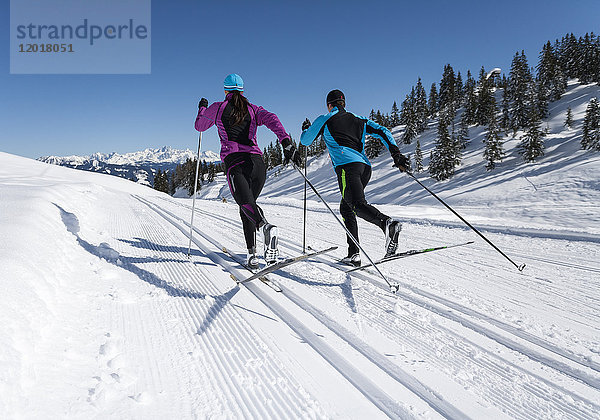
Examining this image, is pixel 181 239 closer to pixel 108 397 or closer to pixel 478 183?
pixel 108 397

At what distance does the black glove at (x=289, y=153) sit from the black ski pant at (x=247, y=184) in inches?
16.1

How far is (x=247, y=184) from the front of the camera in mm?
3926

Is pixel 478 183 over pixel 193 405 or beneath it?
over

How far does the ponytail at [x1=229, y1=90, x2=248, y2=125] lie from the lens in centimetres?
379

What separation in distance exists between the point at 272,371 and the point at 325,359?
373 mm

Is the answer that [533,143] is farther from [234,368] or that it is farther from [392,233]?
[234,368]

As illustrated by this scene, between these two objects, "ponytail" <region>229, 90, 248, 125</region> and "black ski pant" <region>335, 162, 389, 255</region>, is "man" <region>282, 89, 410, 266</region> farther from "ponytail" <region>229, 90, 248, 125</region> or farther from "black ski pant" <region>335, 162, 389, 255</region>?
"ponytail" <region>229, 90, 248, 125</region>

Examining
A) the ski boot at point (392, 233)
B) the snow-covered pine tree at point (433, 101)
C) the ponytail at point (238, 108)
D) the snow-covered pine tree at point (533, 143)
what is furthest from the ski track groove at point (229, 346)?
the snow-covered pine tree at point (433, 101)

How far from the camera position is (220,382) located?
1.82 m

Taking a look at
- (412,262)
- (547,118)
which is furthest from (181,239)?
(547,118)

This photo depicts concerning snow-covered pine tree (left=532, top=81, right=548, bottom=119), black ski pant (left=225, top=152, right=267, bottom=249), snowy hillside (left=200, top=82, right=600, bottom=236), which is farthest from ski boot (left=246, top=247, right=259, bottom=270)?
snow-covered pine tree (left=532, top=81, right=548, bottom=119)

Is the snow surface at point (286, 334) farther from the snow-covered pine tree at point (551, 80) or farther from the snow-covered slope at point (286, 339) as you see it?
the snow-covered pine tree at point (551, 80)

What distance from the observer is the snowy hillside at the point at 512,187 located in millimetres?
11719

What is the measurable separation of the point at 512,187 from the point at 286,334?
34.1 meters
